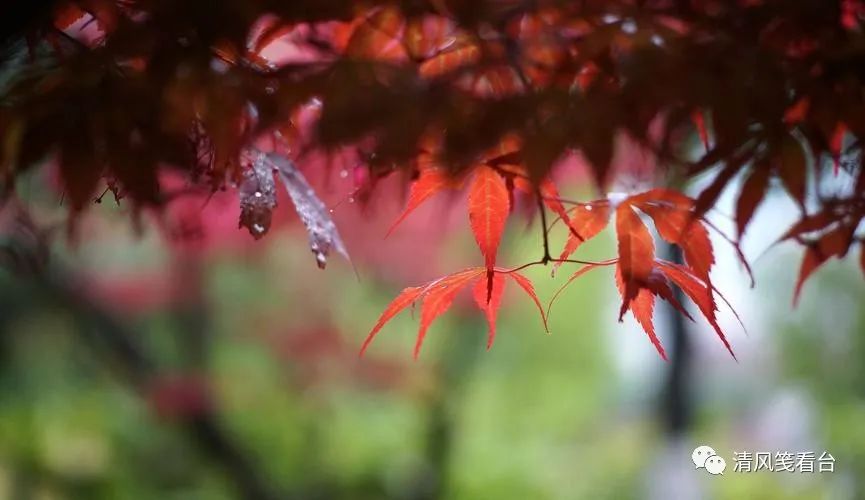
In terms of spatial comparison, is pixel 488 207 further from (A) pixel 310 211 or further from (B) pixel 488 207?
(A) pixel 310 211

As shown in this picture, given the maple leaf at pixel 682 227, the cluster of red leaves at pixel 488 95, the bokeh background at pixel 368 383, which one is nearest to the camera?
the cluster of red leaves at pixel 488 95

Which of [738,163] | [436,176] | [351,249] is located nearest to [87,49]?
[436,176]

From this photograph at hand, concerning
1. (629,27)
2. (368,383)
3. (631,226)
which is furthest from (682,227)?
(368,383)

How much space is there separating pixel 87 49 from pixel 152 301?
2.24 meters

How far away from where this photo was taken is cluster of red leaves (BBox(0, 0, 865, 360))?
0.42 meters

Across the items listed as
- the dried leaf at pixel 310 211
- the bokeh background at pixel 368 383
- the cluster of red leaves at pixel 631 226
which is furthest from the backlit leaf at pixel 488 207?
the bokeh background at pixel 368 383

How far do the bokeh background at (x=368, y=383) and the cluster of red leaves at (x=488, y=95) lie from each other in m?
1.54

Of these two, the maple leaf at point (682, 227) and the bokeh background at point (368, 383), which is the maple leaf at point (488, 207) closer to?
the maple leaf at point (682, 227)

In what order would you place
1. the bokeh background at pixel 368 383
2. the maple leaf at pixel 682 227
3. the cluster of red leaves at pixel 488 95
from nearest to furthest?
the cluster of red leaves at pixel 488 95
the maple leaf at pixel 682 227
the bokeh background at pixel 368 383

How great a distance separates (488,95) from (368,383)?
90.0 inches

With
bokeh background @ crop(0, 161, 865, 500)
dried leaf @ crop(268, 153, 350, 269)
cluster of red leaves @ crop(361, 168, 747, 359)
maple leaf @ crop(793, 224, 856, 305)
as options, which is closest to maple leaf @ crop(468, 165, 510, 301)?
cluster of red leaves @ crop(361, 168, 747, 359)

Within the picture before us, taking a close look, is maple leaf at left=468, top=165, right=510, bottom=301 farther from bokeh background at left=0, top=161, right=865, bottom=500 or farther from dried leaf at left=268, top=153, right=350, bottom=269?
bokeh background at left=0, top=161, right=865, bottom=500

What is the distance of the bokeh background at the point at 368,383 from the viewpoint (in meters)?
2.32

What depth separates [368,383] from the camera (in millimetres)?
2662
